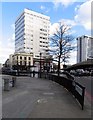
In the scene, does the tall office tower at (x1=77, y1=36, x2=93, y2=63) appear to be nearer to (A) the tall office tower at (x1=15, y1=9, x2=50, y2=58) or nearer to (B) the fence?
(A) the tall office tower at (x1=15, y1=9, x2=50, y2=58)

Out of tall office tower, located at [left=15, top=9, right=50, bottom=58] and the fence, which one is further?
tall office tower, located at [left=15, top=9, right=50, bottom=58]

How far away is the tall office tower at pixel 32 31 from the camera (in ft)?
503

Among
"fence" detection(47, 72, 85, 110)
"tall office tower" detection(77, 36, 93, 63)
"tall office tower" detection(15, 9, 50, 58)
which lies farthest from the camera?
"tall office tower" detection(15, 9, 50, 58)

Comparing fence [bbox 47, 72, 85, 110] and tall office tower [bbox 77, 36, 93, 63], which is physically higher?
tall office tower [bbox 77, 36, 93, 63]

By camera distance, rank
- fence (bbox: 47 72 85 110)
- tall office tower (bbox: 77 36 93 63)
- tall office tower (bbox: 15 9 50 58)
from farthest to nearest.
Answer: tall office tower (bbox: 15 9 50 58)
tall office tower (bbox: 77 36 93 63)
fence (bbox: 47 72 85 110)

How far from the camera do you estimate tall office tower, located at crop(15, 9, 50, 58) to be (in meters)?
153

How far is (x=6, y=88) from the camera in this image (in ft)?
78.1

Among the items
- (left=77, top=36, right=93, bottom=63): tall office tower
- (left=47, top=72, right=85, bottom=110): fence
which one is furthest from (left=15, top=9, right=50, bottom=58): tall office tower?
(left=47, top=72, right=85, bottom=110): fence

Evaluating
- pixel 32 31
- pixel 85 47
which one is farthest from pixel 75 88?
pixel 32 31

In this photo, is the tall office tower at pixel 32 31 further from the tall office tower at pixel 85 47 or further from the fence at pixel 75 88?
the fence at pixel 75 88

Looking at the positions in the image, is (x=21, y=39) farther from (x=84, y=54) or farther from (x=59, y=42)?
(x=59, y=42)

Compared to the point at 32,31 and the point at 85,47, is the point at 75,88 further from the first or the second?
the point at 32,31

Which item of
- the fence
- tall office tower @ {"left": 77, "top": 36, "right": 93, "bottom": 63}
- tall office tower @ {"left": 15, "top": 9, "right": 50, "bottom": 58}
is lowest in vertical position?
the fence

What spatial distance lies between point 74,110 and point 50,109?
3.80ft
